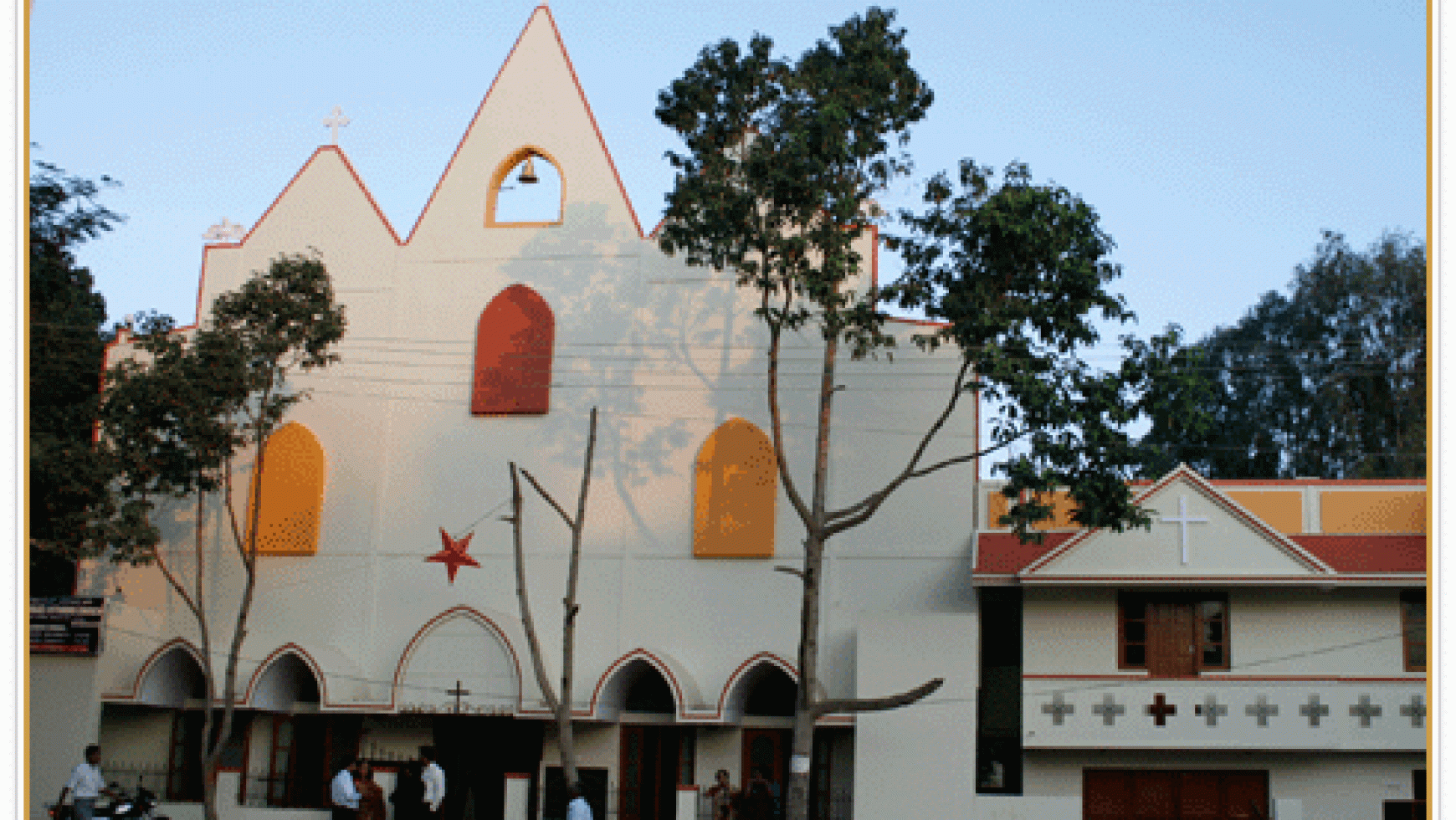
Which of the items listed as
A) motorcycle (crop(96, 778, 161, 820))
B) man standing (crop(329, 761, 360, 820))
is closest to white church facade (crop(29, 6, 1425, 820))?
motorcycle (crop(96, 778, 161, 820))

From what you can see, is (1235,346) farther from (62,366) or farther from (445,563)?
(62,366)

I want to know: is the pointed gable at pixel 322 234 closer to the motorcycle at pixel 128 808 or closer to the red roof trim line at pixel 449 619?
the red roof trim line at pixel 449 619

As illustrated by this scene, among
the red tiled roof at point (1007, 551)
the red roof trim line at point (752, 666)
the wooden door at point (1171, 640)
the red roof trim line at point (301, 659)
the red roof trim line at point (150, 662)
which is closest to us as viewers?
the wooden door at point (1171, 640)

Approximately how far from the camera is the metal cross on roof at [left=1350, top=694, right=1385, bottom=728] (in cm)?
2217

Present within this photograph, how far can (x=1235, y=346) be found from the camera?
40.7 metres

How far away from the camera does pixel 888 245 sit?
70.1ft

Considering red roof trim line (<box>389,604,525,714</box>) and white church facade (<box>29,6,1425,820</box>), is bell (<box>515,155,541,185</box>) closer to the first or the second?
white church facade (<box>29,6,1425,820</box>)

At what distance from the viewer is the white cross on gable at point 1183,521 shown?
22.7 metres

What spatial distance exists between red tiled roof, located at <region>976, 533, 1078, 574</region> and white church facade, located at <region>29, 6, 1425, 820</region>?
0.08 metres

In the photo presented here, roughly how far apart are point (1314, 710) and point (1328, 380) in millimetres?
17149

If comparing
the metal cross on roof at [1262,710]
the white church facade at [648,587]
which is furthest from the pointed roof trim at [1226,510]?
the metal cross on roof at [1262,710]

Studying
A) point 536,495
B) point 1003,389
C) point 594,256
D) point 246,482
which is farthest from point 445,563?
point 1003,389

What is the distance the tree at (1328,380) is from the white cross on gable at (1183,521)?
11.5m

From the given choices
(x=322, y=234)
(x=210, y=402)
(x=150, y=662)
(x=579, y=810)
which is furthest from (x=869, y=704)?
(x=322, y=234)
